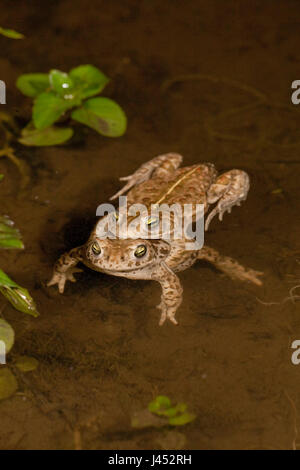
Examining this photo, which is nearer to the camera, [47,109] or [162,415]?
[162,415]

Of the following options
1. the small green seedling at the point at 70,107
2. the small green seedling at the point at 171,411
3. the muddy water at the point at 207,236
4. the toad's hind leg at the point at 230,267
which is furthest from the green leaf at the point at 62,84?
the small green seedling at the point at 171,411

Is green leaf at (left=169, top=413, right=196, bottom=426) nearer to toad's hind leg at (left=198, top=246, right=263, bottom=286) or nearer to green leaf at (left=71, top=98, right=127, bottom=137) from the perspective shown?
toad's hind leg at (left=198, top=246, right=263, bottom=286)

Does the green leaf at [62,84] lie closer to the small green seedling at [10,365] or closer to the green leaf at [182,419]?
the small green seedling at [10,365]

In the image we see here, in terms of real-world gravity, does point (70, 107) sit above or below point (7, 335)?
above

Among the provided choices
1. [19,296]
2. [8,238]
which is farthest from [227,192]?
[19,296]

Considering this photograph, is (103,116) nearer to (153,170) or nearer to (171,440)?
(153,170)

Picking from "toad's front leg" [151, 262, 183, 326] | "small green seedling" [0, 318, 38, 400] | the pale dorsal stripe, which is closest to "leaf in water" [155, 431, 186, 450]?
"toad's front leg" [151, 262, 183, 326]
